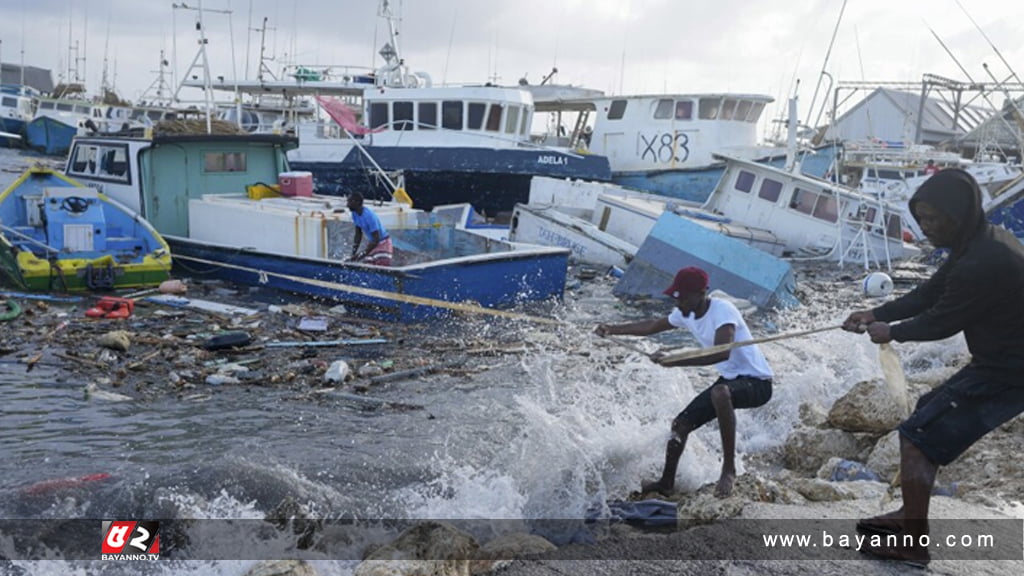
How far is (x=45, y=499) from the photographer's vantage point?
5387mm

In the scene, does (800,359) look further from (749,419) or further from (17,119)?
(17,119)

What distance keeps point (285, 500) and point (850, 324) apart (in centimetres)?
341

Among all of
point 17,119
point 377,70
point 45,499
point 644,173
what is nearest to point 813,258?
point 644,173

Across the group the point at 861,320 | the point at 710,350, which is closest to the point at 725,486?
the point at 710,350

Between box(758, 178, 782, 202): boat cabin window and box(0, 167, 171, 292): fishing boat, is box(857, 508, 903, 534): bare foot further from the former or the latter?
box(758, 178, 782, 202): boat cabin window

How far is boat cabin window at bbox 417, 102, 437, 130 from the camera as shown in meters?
22.1

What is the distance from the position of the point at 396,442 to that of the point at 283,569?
2884 millimetres

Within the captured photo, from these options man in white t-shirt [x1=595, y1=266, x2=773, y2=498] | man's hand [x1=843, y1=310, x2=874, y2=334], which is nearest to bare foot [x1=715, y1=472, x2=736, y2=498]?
man in white t-shirt [x1=595, y1=266, x2=773, y2=498]

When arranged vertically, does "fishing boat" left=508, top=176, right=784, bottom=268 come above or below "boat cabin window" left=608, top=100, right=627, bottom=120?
below

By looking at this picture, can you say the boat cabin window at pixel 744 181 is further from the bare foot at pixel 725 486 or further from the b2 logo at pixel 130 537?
the b2 logo at pixel 130 537

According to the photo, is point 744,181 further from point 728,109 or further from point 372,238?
point 372,238

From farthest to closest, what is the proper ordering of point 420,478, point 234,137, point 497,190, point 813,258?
point 497,190 → point 813,258 → point 234,137 → point 420,478

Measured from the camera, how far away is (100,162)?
15.1 meters

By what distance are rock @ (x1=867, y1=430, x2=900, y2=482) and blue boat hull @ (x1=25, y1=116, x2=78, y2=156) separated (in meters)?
43.1
